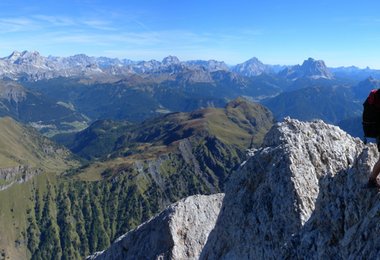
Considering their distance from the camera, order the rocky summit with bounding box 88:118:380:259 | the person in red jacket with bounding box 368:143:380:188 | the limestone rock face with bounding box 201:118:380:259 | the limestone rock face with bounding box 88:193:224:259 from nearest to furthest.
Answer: the person in red jacket with bounding box 368:143:380:188 → the rocky summit with bounding box 88:118:380:259 → the limestone rock face with bounding box 201:118:380:259 → the limestone rock face with bounding box 88:193:224:259

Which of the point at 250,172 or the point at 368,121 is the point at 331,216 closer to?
the point at 368,121

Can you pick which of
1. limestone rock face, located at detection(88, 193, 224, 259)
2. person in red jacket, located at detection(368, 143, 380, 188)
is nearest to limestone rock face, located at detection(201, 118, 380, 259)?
person in red jacket, located at detection(368, 143, 380, 188)

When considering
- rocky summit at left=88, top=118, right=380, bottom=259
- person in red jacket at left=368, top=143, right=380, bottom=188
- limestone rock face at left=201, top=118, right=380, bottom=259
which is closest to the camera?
person in red jacket at left=368, top=143, right=380, bottom=188

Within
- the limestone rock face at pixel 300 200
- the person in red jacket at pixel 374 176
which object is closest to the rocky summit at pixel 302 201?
the limestone rock face at pixel 300 200

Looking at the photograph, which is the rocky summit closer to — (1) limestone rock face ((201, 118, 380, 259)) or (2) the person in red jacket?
(1) limestone rock face ((201, 118, 380, 259))

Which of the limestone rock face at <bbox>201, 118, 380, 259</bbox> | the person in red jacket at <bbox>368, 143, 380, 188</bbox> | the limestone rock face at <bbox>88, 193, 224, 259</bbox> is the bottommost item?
the limestone rock face at <bbox>88, 193, 224, 259</bbox>

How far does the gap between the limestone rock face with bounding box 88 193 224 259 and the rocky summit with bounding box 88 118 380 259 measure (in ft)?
35.8

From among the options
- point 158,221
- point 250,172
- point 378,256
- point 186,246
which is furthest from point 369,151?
point 158,221

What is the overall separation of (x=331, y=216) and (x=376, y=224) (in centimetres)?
374

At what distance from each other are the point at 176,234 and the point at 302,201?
22.4 m

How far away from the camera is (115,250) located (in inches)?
2126

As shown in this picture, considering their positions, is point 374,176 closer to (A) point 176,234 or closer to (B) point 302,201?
(B) point 302,201

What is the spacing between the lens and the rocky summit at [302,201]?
1948 cm

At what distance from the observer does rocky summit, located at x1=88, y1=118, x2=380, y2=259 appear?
1948 cm
